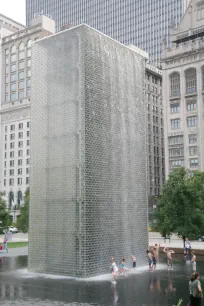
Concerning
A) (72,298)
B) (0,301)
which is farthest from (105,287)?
(0,301)

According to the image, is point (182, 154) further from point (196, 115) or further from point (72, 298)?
point (72, 298)

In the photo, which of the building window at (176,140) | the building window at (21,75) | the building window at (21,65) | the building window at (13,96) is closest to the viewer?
the building window at (176,140)

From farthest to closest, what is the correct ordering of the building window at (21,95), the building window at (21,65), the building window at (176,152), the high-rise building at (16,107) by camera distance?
the building window at (21,65) < the building window at (21,95) < the high-rise building at (16,107) < the building window at (176,152)

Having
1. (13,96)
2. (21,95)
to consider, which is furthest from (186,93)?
(13,96)

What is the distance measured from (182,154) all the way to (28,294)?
75815 mm

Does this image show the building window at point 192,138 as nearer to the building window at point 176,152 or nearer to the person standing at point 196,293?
the building window at point 176,152

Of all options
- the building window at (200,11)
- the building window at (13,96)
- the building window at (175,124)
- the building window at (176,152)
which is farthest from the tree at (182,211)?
the building window at (13,96)

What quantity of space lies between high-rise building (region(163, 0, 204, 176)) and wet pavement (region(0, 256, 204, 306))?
2531 inches

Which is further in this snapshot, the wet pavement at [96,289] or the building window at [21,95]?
the building window at [21,95]

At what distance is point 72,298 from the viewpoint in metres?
20.8

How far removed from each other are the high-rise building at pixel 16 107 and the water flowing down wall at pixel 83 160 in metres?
82.3

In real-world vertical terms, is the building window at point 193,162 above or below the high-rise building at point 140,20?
below

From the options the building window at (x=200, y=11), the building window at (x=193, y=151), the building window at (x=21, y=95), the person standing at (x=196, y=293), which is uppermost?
the building window at (x=200, y=11)

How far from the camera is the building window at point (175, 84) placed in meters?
95.8
